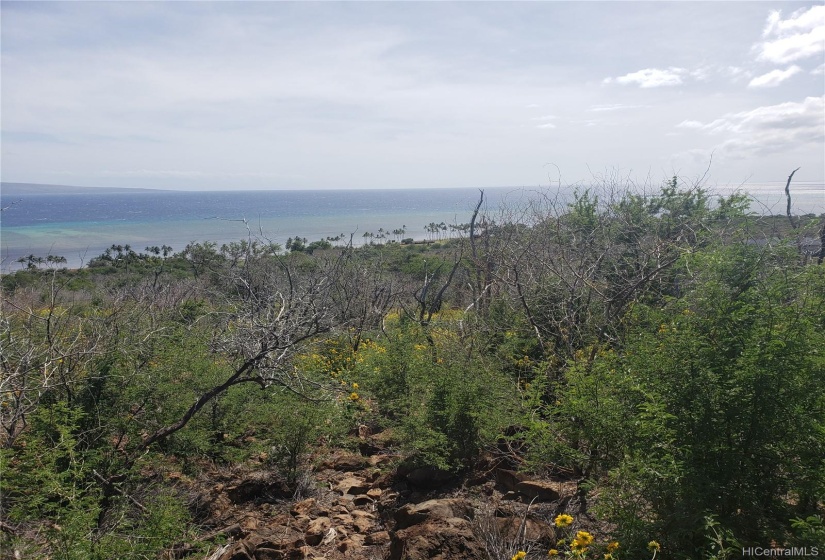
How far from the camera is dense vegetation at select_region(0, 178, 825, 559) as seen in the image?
11.2ft

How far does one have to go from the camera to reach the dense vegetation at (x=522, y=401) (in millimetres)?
3402

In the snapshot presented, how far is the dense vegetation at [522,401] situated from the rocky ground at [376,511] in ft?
0.82

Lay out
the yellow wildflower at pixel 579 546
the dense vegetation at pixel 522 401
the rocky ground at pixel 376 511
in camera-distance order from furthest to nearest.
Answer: the rocky ground at pixel 376 511
the dense vegetation at pixel 522 401
the yellow wildflower at pixel 579 546

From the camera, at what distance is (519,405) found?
6.09 metres

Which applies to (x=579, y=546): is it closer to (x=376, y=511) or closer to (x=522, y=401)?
(x=522, y=401)

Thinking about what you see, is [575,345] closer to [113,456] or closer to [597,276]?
[597,276]

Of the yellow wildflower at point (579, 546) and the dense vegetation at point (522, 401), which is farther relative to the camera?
the dense vegetation at point (522, 401)

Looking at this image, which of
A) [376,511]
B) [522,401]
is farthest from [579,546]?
[376,511]

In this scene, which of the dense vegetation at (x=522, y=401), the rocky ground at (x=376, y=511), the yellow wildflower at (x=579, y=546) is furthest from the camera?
the rocky ground at (x=376, y=511)

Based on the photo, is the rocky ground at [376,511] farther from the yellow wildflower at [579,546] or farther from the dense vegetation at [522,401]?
the yellow wildflower at [579,546]

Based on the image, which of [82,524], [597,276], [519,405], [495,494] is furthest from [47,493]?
[597,276]

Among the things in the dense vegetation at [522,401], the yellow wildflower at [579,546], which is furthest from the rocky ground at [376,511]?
the yellow wildflower at [579,546]

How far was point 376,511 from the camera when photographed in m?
6.06

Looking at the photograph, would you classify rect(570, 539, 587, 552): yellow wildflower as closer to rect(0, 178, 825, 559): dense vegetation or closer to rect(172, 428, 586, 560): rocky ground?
rect(0, 178, 825, 559): dense vegetation
